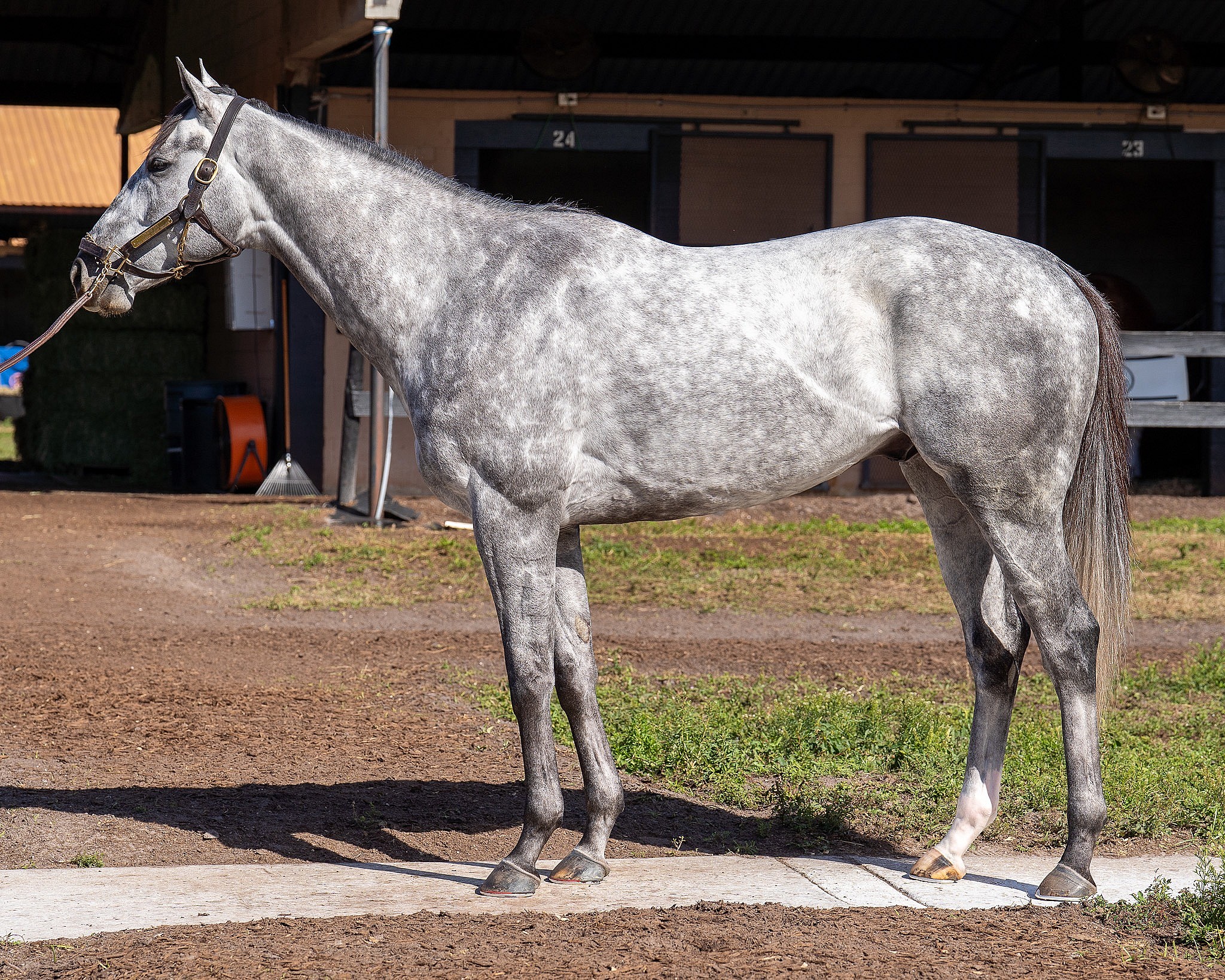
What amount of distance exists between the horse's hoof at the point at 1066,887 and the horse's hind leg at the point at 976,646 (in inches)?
10.2

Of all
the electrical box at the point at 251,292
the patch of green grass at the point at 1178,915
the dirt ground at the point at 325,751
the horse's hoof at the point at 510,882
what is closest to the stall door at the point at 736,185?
the electrical box at the point at 251,292

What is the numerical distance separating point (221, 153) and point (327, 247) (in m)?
0.40

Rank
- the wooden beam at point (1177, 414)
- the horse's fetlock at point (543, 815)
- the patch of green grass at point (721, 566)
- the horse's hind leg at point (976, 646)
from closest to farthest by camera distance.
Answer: the horse's fetlock at point (543, 815), the horse's hind leg at point (976, 646), the patch of green grass at point (721, 566), the wooden beam at point (1177, 414)

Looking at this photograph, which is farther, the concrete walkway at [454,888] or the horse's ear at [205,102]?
the horse's ear at [205,102]

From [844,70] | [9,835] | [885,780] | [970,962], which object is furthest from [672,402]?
[844,70]

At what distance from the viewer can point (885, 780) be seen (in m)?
4.77

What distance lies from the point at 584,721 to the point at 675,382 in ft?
3.28

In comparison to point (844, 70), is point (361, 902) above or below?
below

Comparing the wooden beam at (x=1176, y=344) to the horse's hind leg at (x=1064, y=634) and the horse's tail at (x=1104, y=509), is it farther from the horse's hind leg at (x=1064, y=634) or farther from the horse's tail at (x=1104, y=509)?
the horse's hind leg at (x=1064, y=634)

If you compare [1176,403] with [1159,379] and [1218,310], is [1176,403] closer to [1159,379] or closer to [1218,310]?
[1159,379]

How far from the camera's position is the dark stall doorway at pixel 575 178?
61.4ft

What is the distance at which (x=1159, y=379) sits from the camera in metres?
13.5

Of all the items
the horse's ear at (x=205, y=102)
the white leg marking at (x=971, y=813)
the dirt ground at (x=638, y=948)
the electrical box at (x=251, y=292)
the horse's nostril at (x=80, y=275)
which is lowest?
the dirt ground at (x=638, y=948)

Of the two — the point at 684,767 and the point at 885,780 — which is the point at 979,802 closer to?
the point at 885,780
